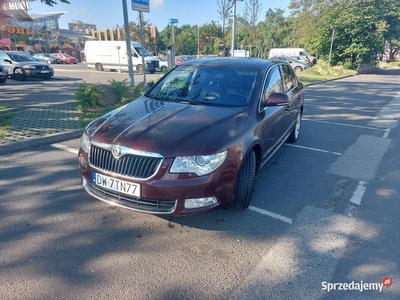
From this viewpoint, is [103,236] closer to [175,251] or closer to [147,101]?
[175,251]

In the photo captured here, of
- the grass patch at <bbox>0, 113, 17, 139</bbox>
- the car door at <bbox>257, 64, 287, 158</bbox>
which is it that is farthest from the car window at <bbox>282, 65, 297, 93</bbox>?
the grass patch at <bbox>0, 113, 17, 139</bbox>

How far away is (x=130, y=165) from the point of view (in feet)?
8.45

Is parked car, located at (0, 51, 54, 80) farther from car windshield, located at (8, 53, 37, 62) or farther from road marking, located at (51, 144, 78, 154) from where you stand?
road marking, located at (51, 144, 78, 154)

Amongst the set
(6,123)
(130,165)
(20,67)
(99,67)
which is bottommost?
(6,123)

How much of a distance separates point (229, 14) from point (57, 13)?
54.0 metres

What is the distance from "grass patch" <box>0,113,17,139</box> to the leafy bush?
165 centimetres

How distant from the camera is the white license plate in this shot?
8.42 ft

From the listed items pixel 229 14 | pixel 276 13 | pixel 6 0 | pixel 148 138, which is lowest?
pixel 148 138

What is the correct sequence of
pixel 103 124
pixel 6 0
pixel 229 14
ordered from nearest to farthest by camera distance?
pixel 6 0, pixel 103 124, pixel 229 14

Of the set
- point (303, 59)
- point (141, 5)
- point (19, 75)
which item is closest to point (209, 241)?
point (141, 5)

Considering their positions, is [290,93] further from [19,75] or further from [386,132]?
[19,75]

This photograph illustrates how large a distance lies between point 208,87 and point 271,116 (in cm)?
96

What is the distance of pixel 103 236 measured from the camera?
9.10ft

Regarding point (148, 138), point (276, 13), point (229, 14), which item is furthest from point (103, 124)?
point (276, 13)
